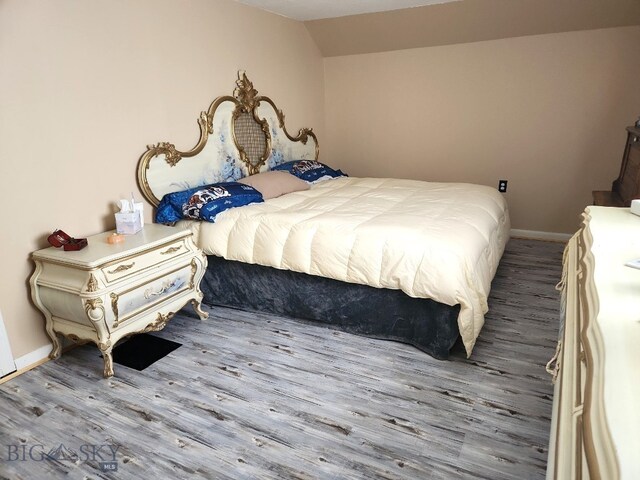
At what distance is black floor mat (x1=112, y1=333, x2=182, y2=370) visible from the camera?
7.46 ft

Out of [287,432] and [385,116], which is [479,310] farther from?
[385,116]

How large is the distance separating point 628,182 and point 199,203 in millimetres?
2987

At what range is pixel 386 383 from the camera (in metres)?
2.05

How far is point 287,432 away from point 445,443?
0.65 metres

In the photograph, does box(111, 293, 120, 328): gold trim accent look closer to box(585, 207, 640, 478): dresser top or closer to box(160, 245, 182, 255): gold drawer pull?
box(160, 245, 182, 255): gold drawer pull

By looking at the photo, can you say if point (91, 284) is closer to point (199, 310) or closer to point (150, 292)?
point (150, 292)

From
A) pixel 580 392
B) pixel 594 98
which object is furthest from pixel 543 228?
pixel 580 392

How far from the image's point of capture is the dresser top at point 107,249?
204 centimetres

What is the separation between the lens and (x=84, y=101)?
237 centimetres

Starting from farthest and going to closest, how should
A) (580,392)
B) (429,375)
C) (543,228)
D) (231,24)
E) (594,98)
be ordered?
(543,228), (594,98), (231,24), (429,375), (580,392)

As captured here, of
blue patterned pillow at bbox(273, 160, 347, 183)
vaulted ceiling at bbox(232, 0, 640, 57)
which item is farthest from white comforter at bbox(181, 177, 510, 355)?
vaulted ceiling at bbox(232, 0, 640, 57)

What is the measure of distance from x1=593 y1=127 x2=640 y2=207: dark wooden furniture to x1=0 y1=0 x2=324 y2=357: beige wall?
3027 mm

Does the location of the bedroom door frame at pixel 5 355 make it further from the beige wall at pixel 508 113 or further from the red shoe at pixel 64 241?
the beige wall at pixel 508 113

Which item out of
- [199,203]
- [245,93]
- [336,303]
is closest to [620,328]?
[336,303]
